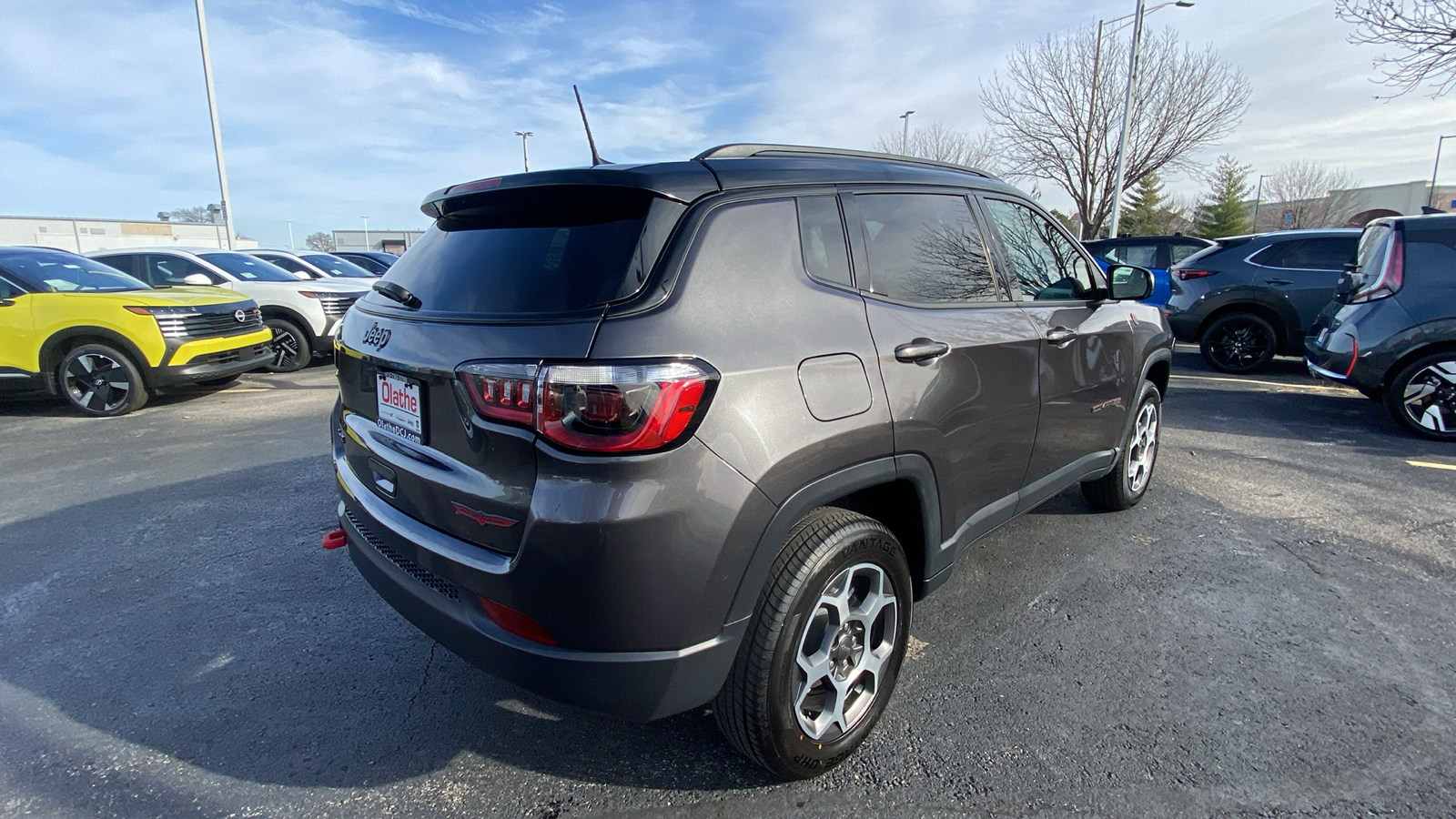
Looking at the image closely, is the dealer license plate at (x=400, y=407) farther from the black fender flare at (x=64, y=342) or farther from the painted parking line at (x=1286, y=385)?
the painted parking line at (x=1286, y=385)

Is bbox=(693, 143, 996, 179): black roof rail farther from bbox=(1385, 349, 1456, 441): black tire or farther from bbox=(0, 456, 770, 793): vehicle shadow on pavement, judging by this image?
bbox=(1385, 349, 1456, 441): black tire

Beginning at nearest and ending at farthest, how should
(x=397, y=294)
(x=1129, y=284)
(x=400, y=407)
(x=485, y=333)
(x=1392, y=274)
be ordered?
A: (x=485, y=333), (x=400, y=407), (x=397, y=294), (x=1129, y=284), (x=1392, y=274)

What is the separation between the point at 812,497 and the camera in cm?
194

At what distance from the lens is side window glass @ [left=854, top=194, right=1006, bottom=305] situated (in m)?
2.38

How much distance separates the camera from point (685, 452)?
→ 1707 millimetres

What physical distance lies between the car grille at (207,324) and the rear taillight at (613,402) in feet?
23.2

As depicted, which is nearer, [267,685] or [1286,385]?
[267,685]

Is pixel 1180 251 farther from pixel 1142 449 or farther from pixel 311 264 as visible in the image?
pixel 311 264

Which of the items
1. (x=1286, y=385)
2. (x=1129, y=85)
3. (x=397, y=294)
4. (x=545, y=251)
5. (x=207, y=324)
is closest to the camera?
(x=545, y=251)

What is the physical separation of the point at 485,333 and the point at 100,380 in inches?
287

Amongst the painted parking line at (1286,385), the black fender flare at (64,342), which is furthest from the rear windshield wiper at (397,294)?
the painted parking line at (1286,385)

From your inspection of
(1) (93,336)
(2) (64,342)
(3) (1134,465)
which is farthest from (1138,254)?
(2) (64,342)

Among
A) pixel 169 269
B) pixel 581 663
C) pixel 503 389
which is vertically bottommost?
pixel 581 663

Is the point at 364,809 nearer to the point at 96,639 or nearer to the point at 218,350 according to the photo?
the point at 96,639
